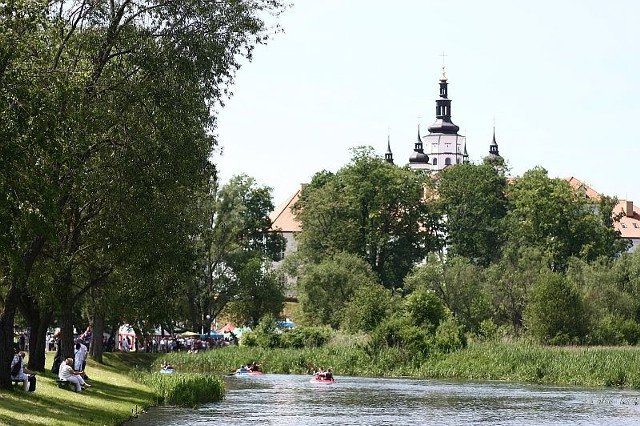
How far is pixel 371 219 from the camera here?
124 metres

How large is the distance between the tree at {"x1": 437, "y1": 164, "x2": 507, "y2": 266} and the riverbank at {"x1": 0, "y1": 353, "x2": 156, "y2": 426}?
8058 centimetres

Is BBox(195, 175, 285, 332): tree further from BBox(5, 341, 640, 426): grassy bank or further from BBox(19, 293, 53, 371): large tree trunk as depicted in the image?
BBox(19, 293, 53, 371): large tree trunk

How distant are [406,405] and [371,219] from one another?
7850 cm

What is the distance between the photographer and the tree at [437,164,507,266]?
126 metres

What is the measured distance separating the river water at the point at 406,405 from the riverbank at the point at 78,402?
2.98ft

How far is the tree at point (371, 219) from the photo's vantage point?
12162 cm

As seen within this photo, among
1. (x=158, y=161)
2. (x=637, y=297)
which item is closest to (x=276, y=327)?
(x=637, y=297)

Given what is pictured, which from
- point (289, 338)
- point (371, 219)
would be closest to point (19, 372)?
point (289, 338)

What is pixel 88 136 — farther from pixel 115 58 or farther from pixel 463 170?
pixel 463 170

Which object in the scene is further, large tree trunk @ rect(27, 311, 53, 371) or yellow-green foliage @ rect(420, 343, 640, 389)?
yellow-green foliage @ rect(420, 343, 640, 389)

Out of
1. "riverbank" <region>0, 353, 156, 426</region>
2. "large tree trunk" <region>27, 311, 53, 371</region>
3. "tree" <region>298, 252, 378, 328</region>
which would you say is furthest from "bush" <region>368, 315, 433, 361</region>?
"large tree trunk" <region>27, 311, 53, 371</region>

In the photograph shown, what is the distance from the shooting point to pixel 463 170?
429ft

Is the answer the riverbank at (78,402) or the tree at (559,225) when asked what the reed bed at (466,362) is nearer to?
the riverbank at (78,402)

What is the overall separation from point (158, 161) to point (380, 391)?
24.1 m
